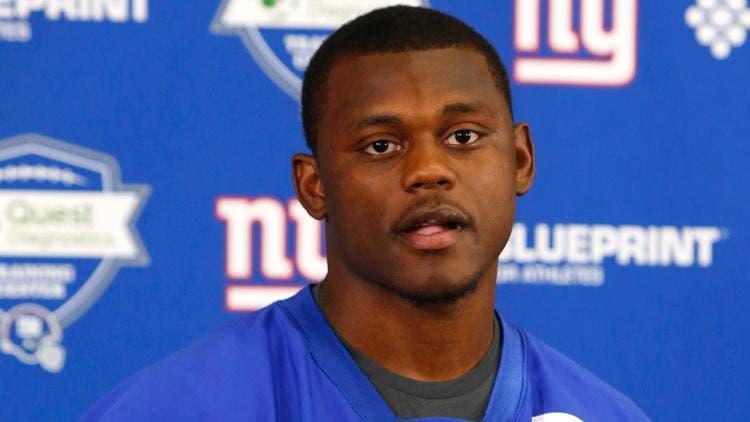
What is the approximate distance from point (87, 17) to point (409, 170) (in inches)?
42.9

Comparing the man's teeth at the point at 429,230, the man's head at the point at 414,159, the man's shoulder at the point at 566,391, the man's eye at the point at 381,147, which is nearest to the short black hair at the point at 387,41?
the man's head at the point at 414,159

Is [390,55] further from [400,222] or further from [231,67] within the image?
[231,67]

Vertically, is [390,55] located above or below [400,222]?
above

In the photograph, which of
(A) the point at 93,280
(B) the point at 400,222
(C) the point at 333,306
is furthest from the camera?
(A) the point at 93,280

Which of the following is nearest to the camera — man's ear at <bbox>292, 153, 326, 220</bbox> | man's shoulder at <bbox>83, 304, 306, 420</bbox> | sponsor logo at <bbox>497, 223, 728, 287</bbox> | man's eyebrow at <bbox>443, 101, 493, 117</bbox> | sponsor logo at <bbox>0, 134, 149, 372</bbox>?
man's shoulder at <bbox>83, 304, 306, 420</bbox>

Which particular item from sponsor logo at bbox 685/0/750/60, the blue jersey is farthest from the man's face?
sponsor logo at bbox 685/0/750/60

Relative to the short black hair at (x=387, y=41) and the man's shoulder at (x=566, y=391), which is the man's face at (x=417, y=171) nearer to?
the short black hair at (x=387, y=41)

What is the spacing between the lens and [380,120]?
1.57 m

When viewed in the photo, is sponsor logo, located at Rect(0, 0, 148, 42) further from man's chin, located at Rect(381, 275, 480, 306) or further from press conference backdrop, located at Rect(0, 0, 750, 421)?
man's chin, located at Rect(381, 275, 480, 306)

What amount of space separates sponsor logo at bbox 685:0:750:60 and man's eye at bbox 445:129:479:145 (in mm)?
1097

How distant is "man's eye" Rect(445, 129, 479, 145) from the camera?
1.58 meters

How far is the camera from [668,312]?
99.9 inches

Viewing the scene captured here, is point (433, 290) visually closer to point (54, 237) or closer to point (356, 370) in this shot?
point (356, 370)

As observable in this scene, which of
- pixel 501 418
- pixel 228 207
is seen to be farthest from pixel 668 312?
pixel 501 418
